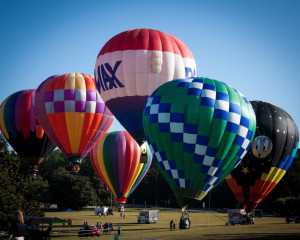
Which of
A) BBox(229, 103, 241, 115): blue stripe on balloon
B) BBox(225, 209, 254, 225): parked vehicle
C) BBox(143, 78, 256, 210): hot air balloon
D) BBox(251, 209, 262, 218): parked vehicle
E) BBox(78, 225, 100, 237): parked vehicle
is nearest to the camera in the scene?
BBox(143, 78, 256, 210): hot air balloon

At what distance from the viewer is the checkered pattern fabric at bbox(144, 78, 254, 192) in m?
21.2

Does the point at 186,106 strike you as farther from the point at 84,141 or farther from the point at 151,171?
the point at 151,171

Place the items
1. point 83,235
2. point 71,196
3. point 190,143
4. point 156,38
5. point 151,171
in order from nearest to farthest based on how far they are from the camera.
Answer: point 190,143 < point 83,235 < point 156,38 < point 71,196 < point 151,171

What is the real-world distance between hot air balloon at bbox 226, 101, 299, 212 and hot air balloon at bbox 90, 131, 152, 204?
10.0m

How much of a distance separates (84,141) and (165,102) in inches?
522

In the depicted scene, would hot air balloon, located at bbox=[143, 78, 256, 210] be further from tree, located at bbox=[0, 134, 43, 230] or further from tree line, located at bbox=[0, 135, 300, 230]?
tree, located at bbox=[0, 134, 43, 230]

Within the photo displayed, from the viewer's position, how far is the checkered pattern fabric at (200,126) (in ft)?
69.6

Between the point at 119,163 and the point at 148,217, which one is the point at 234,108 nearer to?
the point at 148,217

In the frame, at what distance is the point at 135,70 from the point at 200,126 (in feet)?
23.8

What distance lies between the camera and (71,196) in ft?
185

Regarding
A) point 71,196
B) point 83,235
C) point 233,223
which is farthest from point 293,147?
point 71,196

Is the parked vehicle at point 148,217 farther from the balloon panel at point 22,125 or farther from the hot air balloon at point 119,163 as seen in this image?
the balloon panel at point 22,125

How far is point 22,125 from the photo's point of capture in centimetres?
3647

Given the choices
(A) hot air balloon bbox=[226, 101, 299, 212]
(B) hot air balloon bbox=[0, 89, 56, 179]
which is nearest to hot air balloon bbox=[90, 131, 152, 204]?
(B) hot air balloon bbox=[0, 89, 56, 179]
